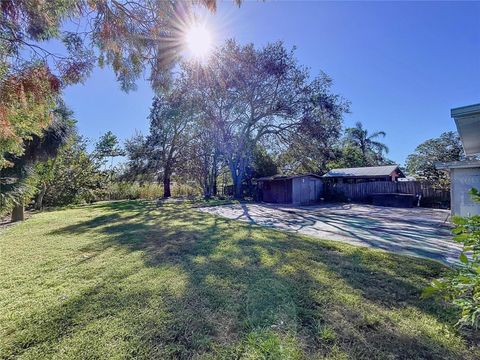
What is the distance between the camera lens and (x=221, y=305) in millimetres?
2695

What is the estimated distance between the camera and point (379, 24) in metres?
7.63

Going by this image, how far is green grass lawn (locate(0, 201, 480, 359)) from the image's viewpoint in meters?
2.00

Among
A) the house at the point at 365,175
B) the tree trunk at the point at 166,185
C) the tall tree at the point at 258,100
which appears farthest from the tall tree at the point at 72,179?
the house at the point at 365,175

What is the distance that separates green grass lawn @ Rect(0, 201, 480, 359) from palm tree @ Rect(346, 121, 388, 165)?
30.9 meters

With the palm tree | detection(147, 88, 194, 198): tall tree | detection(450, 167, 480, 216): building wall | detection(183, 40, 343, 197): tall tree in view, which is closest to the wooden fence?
detection(183, 40, 343, 197): tall tree

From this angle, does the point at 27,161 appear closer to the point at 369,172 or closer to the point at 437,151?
the point at 369,172

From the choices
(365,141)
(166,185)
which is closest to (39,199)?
(166,185)

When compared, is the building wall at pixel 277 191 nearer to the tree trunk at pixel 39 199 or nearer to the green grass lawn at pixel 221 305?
the green grass lawn at pixel 221 305

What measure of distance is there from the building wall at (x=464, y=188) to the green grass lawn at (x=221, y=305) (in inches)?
157

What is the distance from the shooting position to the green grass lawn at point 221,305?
6.57ft

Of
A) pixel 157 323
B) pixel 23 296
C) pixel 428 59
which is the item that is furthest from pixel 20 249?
pixel 428 59

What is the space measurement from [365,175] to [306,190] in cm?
488

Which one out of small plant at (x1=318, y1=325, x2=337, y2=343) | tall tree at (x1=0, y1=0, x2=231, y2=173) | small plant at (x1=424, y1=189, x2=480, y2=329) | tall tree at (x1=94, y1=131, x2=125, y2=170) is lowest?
small plant at (x1=318, y1=325, x2=337, y2=343)

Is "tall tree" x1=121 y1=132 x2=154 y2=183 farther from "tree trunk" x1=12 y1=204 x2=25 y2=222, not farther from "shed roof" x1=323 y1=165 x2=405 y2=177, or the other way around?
"shed roof" x1=323 y1=165 x2=405 y2=177
